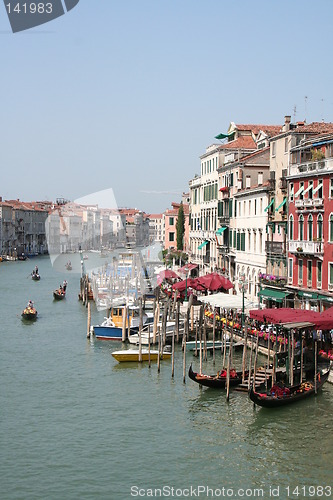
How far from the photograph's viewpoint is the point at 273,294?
22078 millimetres

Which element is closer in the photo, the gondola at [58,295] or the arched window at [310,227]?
the arched window at [310,227]

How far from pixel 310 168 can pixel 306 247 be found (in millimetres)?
2058

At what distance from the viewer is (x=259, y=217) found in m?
24.8

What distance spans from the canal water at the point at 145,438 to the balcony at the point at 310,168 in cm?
517

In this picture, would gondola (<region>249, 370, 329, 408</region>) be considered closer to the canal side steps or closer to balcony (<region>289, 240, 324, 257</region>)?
the canal side steps

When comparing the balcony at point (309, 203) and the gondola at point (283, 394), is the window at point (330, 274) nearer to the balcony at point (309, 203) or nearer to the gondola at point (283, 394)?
the balcony at point (309, 203)

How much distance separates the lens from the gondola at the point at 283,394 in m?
14.0

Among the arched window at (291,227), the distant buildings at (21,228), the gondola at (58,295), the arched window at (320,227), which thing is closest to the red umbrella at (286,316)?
the arched window at (320,227)

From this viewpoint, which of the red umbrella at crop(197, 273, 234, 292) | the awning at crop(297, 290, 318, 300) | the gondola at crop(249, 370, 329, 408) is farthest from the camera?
the red umbrella at crop(197, 273, 234, 292)

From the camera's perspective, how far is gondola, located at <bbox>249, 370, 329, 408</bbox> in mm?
13977

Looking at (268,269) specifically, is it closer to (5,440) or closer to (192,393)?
(192,393)

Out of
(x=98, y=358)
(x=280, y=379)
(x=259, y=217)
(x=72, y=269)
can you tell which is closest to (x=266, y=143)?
(x=259, y=217)

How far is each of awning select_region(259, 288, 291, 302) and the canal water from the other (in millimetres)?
3073

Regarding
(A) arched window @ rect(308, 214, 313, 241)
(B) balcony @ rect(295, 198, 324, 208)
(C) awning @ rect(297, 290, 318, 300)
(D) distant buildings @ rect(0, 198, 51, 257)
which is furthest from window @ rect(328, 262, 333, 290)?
(D) distant buildings @ rect(0, 198, 51, 257)
